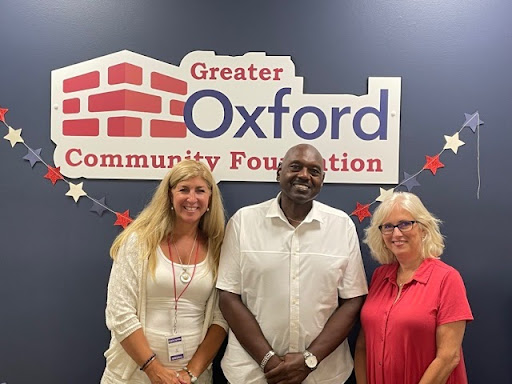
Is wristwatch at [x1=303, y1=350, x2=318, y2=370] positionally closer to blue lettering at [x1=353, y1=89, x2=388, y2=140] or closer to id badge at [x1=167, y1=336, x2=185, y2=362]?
id badge at [x1=167, y1=336, x2=185, y2=362]

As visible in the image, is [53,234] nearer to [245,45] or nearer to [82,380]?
[82,380]

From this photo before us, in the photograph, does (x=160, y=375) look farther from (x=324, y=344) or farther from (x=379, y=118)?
(x=379, y=118)

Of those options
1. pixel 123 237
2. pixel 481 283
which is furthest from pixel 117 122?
pixel 481 283

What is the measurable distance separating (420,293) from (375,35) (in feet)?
4.07

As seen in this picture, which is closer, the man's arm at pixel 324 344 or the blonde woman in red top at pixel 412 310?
the blonde woman in red top at pixel 412 310

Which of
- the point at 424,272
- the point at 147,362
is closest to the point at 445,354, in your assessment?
the point at 424,272

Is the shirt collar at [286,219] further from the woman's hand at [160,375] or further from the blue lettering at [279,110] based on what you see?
the woman's hand at [160,375]

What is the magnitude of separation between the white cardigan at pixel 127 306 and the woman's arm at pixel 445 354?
2.75 feet

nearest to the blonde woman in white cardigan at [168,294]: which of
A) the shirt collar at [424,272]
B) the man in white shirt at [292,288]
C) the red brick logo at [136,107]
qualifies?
the man in white shirt at [292,288]

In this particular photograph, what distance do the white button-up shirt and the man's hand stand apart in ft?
0.21

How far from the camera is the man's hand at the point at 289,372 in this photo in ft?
6.60

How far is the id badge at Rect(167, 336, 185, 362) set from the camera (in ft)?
6.90

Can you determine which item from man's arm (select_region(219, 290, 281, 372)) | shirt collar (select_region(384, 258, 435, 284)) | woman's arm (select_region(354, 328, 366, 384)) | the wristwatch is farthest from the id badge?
shirt collar (select_region(384, 258, 435, 284))

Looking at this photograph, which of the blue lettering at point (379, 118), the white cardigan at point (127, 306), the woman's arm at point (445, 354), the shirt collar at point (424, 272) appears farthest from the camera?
the blue lettering at point (379, 118)
